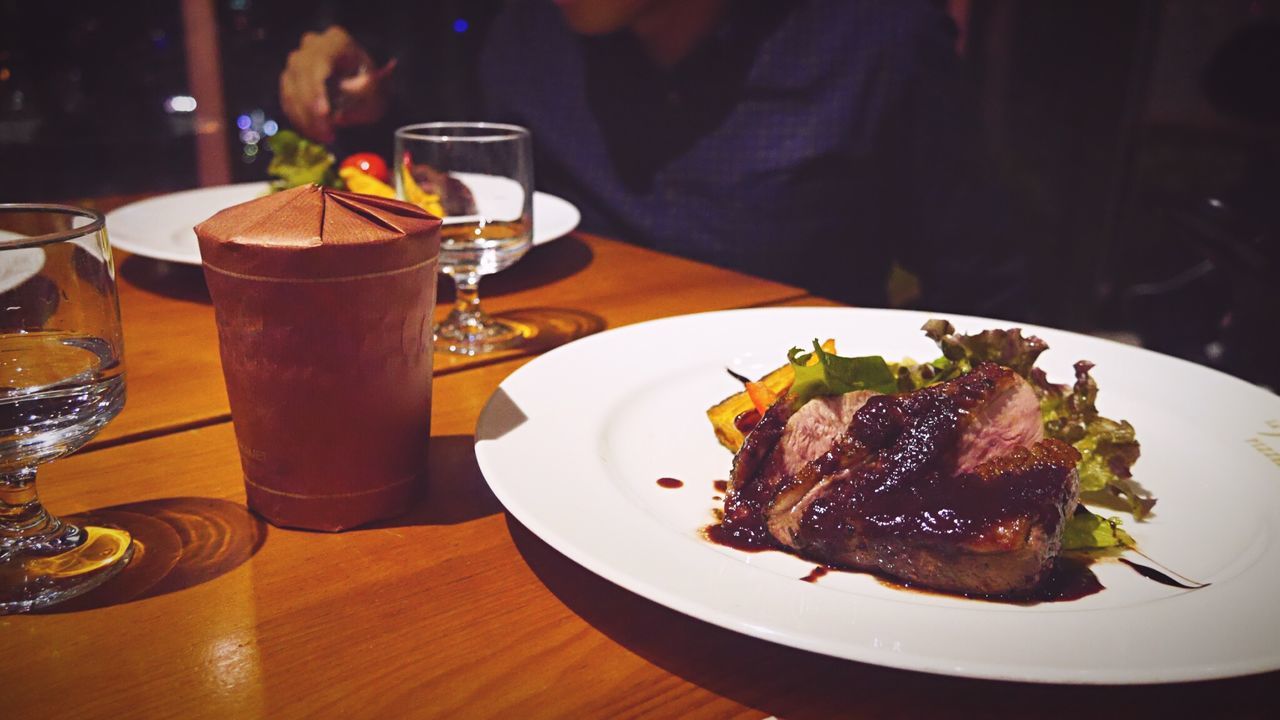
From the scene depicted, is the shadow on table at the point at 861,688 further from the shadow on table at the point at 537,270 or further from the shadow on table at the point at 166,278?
the shadow on table at the point at 166,278

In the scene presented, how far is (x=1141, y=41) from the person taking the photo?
5484 mm

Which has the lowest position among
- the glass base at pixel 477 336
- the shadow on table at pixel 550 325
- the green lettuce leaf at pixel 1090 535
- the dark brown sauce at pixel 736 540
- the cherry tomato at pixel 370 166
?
the shadow on table at pixel 550 325

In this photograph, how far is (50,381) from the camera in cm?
90

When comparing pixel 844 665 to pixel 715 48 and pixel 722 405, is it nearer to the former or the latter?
pixel 722 405

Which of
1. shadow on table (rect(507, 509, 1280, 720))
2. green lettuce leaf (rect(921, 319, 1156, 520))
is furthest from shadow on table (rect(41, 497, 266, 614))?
green lettuce leaf (rect(921, 319, 1156, 520))

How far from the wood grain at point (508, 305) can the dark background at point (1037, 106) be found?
351 centimetres

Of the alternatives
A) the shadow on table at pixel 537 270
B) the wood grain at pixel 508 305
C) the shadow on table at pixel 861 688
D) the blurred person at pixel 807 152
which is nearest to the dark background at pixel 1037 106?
the blurred person at pixel 807 152

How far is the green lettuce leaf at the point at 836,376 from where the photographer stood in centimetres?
119

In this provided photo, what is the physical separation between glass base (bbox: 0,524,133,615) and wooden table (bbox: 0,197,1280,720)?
0.06 ft

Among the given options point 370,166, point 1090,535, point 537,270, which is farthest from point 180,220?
point 1090,535

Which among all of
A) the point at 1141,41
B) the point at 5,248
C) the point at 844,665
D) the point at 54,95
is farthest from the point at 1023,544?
the point at 54,95

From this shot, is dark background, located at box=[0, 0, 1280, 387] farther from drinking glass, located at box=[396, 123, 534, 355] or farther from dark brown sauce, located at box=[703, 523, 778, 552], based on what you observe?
dark brown sauce, located at box=[703, 523, 778, 552]

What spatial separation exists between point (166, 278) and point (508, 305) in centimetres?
77

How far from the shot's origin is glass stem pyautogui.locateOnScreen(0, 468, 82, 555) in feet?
3.11
